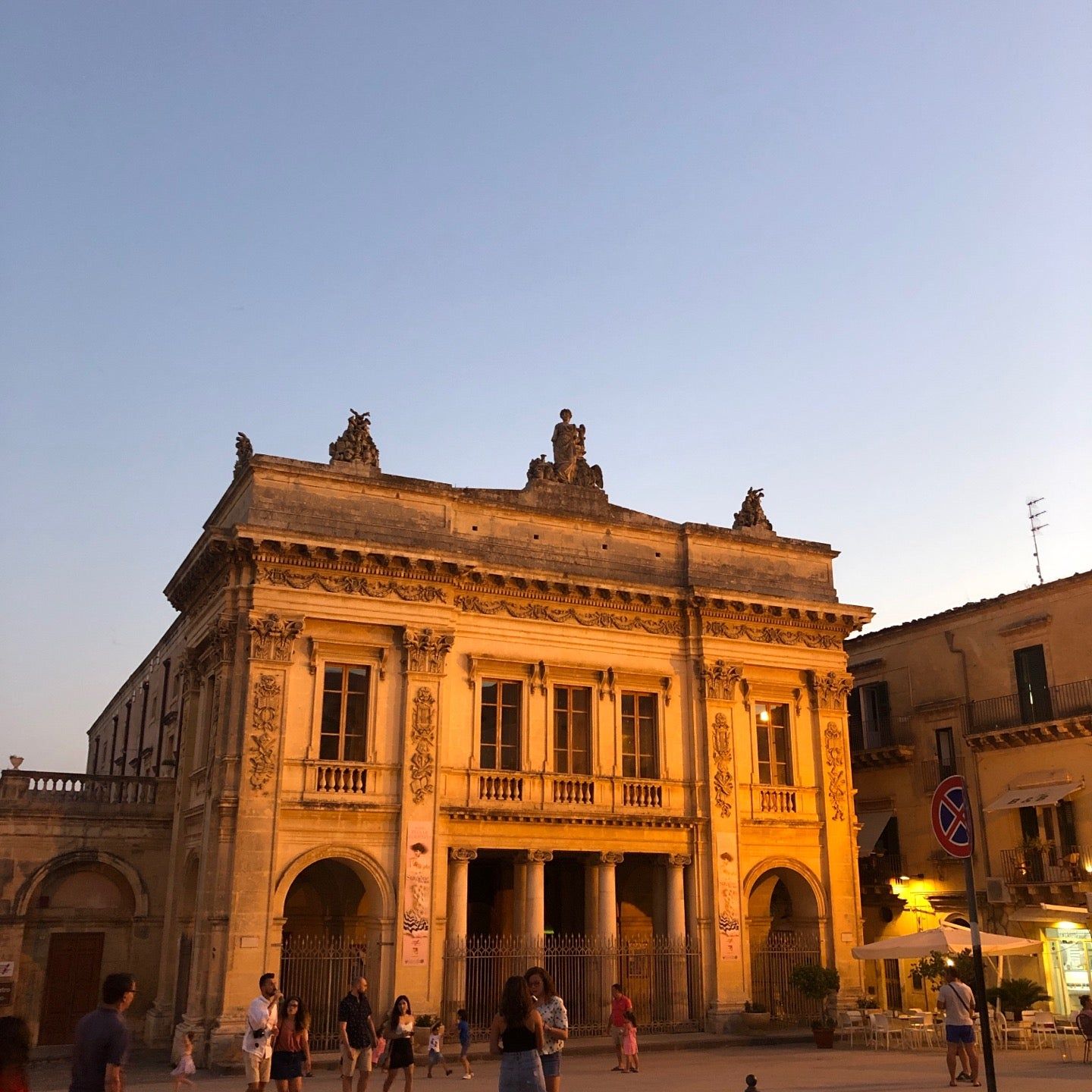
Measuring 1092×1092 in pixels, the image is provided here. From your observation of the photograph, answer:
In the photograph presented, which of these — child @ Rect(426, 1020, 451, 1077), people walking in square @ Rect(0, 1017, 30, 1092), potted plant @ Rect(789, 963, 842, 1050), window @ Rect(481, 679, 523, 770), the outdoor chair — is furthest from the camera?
potted plant @ Rect(789, 963, 842, 1050)

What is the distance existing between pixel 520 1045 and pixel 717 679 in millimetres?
19324

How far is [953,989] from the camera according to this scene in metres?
17.2

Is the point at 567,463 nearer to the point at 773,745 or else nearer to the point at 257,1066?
the point at 773,745

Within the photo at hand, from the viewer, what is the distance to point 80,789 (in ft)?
87.8

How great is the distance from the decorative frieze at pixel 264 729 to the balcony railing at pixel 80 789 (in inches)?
210

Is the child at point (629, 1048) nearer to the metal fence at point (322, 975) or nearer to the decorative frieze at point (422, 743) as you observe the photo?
the metal fence at point (322, 975)

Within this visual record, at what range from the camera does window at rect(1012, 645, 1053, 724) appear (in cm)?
3016

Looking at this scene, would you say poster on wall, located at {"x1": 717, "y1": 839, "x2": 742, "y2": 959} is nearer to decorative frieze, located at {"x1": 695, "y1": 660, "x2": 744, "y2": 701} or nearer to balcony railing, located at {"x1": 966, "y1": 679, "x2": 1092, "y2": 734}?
decorative frieze, located at {"x1": 695, "y1": 660, "x2": 744, "y2": 701}

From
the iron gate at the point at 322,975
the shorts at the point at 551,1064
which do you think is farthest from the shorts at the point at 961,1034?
the iron gate at the point at 322,975

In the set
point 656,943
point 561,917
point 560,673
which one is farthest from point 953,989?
point 561,917

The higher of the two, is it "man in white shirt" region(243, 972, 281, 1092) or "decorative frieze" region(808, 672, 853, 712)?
"decorative frieze" region(808, 672, 853, 712)

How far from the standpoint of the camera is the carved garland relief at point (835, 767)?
2811 centimetres

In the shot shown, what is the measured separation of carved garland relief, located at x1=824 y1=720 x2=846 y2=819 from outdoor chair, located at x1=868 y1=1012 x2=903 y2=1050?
5.16 m

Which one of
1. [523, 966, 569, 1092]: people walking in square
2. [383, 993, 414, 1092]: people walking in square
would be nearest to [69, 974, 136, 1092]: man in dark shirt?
[523, 966, 569, 1092]: people walking in square
